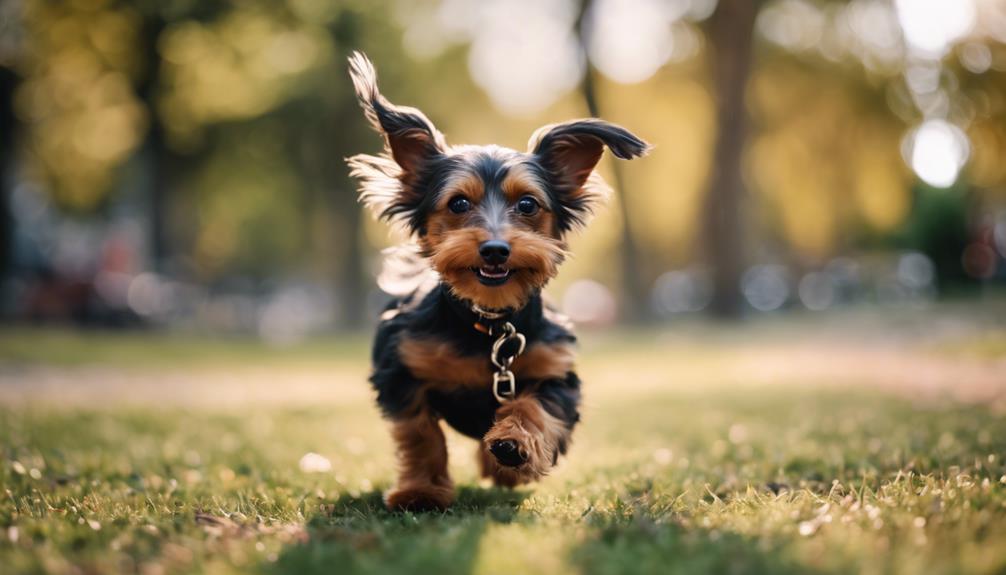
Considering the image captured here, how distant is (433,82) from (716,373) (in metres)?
20.1

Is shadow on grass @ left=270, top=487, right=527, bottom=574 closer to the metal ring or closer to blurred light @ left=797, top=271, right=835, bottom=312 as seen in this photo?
the metal ring

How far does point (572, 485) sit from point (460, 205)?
67.5 inches

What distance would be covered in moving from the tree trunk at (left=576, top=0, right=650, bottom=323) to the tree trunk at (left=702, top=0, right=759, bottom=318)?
2.50 m

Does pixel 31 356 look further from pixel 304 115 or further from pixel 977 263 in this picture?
pixel 977 263

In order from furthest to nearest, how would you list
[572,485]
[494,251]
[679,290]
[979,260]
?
[679,290], [979,260], [572,485], [494,251]

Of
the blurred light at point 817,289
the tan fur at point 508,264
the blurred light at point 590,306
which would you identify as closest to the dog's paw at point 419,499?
the tan fur at point 508,264

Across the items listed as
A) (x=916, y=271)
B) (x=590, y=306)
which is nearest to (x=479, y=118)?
(x=590, y=306)

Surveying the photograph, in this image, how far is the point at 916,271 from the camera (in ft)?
118

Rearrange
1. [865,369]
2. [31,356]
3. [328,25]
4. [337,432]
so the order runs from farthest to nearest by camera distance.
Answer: [328,25] < [31,356] < [865,369] < [337,432]

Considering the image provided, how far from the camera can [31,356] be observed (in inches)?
628

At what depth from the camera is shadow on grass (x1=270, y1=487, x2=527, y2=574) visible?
2855mm

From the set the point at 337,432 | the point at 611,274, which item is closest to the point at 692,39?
the point at 337,432

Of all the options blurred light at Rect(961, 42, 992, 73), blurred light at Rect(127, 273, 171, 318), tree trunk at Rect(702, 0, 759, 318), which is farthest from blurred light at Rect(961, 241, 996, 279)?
blurred light at Rect(127, 273, 171, 318)

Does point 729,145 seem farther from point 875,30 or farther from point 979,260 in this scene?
point 979,260
